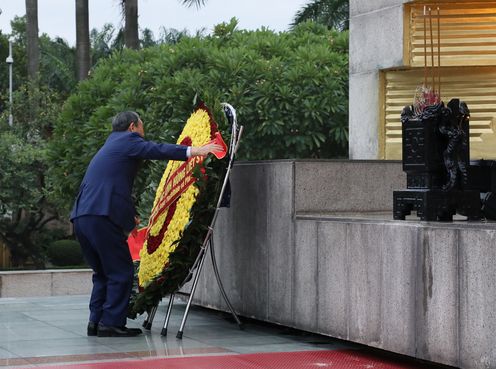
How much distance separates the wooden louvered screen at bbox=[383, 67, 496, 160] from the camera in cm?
1148

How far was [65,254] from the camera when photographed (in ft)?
101

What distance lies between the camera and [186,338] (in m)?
9.77

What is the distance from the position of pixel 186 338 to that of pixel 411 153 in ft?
8.26

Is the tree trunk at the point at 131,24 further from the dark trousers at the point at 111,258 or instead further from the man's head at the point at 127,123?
the dark trousers at the point at 111,258

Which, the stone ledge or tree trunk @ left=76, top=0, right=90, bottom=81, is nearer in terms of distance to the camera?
the stone ledge

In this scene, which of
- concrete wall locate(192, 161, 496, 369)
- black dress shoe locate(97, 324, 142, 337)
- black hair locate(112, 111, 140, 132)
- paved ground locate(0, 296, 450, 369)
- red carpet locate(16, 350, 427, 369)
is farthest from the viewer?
black hair locate(112, 111, 140, 132)

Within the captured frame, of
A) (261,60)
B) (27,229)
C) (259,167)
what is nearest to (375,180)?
(259,167)

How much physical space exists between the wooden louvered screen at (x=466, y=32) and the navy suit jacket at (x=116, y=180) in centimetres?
346

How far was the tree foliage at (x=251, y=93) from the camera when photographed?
1633 centimetres

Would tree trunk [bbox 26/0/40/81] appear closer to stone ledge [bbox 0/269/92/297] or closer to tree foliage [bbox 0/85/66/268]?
tree foliage [bbox 0/85/66/268]

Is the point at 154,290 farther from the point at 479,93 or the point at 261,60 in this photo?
the point at 261,60

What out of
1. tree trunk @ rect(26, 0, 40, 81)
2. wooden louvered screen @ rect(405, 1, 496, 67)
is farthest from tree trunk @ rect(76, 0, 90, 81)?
wooden louvered screen @ rect(405, 1, 496, 67)

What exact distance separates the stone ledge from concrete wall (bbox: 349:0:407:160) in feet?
27.7

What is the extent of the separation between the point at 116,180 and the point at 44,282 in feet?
35.4
